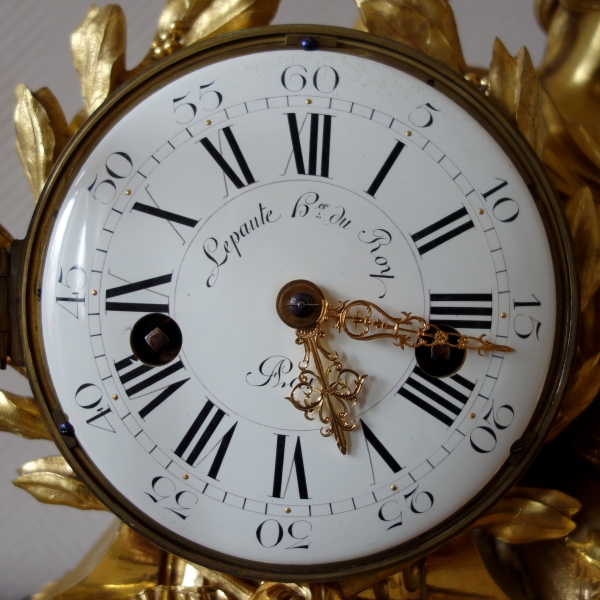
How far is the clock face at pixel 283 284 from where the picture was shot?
66 cm

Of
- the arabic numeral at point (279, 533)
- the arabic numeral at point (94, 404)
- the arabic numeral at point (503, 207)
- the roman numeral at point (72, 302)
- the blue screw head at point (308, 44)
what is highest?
the blue screw head at point (308, 44)

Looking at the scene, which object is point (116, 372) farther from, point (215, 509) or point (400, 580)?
point (400, 580)

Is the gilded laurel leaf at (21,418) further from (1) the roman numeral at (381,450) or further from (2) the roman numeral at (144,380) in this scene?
(1) the roman numeral at (381,450)

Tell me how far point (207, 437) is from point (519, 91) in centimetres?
39

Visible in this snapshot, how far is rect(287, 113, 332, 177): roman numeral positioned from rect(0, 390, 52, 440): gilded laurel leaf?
329 mm

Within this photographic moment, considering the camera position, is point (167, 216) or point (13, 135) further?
point (13, 135)

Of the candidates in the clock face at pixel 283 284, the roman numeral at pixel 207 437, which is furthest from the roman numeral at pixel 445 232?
the roman numeral at pixel 207 437

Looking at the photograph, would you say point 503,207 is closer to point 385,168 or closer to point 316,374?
point 385,168

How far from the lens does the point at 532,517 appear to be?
0.74 metres

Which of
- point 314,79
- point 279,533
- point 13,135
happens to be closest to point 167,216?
point 314,79

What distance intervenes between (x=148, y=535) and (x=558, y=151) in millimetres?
576

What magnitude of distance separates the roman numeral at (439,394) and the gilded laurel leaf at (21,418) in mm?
330

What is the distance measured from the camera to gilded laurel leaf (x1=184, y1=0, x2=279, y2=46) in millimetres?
738

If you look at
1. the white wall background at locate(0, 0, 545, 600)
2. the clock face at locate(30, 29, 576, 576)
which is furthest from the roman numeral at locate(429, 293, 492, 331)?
the white wall background at locate(0, 0, 545, 600)
